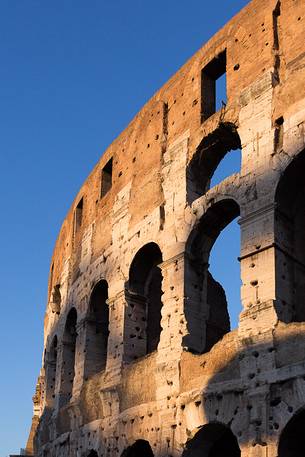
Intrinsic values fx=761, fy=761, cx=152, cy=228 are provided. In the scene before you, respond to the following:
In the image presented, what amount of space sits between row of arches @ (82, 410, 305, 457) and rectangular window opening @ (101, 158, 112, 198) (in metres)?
5.31

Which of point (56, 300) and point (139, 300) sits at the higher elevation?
point (56, 300)

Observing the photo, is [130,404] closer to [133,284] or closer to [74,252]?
[133,284]

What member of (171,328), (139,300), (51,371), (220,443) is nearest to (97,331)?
(139,300)

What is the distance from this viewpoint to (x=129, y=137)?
570 inches

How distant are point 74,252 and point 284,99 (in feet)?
25.1

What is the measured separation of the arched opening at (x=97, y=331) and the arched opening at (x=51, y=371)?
2.78m

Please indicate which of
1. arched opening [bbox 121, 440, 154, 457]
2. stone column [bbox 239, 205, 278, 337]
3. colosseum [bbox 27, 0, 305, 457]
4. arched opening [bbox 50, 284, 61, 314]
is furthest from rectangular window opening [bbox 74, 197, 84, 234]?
stone column [bbox 239, 205, 278, 337]

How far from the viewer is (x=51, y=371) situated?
17297 mm

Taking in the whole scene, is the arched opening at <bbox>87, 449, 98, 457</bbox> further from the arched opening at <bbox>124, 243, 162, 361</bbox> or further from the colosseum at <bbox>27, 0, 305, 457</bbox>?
the arched opening at <bbox>124, 243, 162, 361</bbox>

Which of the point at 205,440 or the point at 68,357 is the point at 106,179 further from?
the point at 205,440

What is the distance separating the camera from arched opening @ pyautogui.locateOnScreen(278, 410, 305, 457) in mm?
8695

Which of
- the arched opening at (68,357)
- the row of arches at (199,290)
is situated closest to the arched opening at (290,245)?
the row of arches at (199,290)

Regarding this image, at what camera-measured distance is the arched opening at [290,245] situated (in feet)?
31.3

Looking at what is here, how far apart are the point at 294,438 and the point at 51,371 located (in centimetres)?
932
